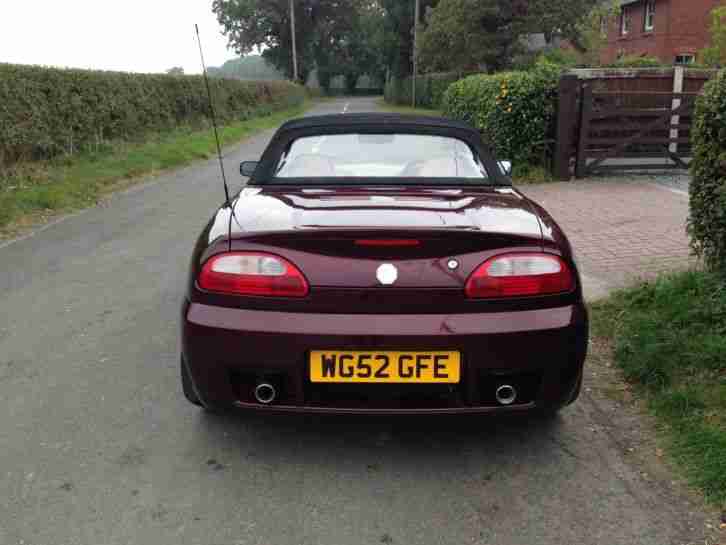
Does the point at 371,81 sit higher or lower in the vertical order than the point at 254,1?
lower

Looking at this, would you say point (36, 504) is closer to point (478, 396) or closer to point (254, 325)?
point (254, 325)

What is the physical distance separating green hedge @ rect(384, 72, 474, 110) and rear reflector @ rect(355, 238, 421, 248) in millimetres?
30263

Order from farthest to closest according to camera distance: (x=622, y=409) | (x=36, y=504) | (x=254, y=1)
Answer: (x=254, y=1) < (x=622, y=409) < (x=36, y=504)

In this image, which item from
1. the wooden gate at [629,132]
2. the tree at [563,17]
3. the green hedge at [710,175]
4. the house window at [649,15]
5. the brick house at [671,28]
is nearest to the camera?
the green hedge at [710,175]

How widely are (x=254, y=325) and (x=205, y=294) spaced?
28 centimetres

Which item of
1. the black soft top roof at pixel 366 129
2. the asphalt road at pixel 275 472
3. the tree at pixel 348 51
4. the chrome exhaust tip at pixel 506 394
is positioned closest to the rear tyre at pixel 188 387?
the asphalt road at pixel 275 472

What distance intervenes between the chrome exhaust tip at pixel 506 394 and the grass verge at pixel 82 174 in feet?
24.5

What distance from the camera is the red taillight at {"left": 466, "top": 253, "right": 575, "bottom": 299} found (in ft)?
9.17

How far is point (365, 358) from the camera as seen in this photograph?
9.07ft

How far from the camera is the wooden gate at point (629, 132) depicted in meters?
11.7

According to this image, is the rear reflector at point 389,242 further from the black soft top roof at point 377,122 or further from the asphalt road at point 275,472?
the black soft top roof at point 377,122

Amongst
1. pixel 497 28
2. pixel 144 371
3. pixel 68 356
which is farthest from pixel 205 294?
pixel 497 28

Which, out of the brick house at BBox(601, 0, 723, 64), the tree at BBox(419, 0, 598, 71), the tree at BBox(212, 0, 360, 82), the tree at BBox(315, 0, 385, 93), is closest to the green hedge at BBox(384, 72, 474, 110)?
the tree at BBox(419, 0, 598, 71)

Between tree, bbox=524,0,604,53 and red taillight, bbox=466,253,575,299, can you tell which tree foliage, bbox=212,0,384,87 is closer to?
tree, bbox=524,0,604,53
